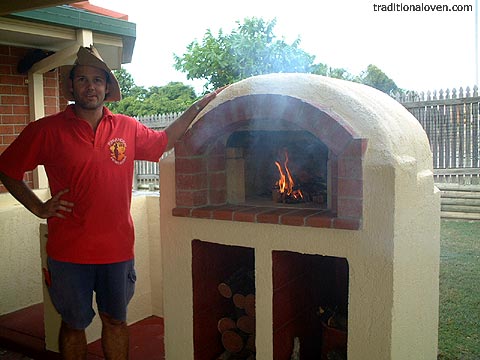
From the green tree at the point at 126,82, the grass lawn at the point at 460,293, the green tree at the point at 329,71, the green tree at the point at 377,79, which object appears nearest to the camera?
the grass lawn at the point at 460,293

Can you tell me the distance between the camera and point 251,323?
3.15 meters

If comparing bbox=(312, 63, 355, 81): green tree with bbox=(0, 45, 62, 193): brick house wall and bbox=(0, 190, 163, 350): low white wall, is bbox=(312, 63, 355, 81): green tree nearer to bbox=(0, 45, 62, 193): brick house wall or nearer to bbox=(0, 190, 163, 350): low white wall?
bbox=(0, 45, 62, 193): brick house wall

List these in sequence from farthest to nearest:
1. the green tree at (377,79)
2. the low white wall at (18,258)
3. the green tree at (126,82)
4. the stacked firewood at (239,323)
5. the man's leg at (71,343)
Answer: the green tree at (126,82), the green tree at (377,79), the low white wall at (18,258), the stacked firewood at (239,323), the man's leg at (71,343)

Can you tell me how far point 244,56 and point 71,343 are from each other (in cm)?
943

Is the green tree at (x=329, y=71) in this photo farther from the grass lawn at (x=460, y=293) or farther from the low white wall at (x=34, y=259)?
the low white wall at (x=34, y=259)

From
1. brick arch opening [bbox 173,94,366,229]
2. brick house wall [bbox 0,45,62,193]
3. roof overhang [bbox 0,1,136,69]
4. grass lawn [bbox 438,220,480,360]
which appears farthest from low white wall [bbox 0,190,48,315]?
grass lawn [bbox 438,220,480,360]

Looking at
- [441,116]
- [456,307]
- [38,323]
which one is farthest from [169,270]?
[441,116]

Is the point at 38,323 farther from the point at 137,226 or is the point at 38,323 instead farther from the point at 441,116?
the point at 441,116

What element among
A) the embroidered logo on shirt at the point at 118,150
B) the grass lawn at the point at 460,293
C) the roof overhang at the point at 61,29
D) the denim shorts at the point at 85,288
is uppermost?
the roof overhang at the point at 61,29

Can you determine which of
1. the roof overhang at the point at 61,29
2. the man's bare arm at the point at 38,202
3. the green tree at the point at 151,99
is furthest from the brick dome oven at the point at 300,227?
the green tree at the point at 151,99

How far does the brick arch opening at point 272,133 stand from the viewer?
2465 mm

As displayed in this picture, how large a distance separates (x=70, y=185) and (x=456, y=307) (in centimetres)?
379

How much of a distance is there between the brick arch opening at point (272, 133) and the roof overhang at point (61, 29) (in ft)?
7.28

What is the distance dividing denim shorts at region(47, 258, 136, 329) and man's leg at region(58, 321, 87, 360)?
0.06 m
